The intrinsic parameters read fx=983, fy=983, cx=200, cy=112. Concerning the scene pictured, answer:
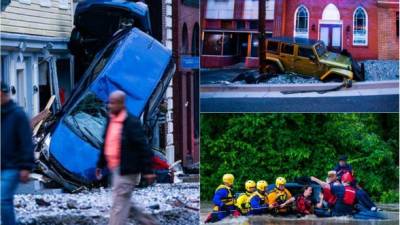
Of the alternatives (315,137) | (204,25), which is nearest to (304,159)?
(315,137)

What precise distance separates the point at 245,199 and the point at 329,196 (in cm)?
82

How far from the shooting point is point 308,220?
372 inches

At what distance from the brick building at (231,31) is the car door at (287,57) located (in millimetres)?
203

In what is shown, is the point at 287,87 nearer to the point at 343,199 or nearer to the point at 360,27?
the point at 360,27

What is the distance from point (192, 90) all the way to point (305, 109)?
1096 mm

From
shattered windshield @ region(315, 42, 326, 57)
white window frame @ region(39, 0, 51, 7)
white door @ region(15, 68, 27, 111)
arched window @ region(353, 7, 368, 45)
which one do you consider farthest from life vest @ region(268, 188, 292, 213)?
white window frame @ region(39, 0, 51, 7)

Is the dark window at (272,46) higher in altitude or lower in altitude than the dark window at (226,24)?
lower

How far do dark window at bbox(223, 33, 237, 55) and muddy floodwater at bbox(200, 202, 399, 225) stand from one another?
1.46 m

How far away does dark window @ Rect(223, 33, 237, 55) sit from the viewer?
9398mm

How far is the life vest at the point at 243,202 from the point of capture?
9.38 m

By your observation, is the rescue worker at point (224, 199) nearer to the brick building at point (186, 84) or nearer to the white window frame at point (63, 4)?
the brick building at point (186, 84)

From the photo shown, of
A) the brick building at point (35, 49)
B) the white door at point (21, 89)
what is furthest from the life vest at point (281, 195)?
the white door at point (21, 89)

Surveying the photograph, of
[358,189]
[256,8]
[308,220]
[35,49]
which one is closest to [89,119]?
[35,49]

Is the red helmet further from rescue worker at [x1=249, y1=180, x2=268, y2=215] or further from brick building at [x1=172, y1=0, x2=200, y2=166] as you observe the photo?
brick building at [x1=172, y1=0, x2=200, y2=166]
